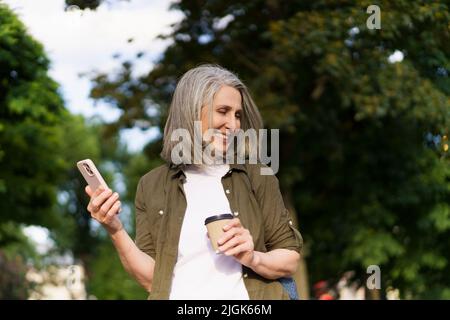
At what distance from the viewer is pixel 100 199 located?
9.19 ft

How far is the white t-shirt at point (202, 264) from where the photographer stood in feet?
9.43

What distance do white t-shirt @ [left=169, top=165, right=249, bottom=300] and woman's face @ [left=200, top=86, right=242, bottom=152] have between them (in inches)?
7.0

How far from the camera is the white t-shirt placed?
287 centimetres

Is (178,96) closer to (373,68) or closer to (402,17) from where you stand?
(402,17)

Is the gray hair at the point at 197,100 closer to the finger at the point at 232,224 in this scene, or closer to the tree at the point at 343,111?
the finger at the point at 232,224

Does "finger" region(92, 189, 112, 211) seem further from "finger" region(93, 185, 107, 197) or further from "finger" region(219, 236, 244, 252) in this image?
"finger" region(219, 236, 244, 252)

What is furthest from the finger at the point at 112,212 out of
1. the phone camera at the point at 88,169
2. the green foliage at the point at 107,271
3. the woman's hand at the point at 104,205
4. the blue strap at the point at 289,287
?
the green foliage at the point at 107,271

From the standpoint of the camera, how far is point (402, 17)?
8352 mm

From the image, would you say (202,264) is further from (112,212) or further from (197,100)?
(197,100)

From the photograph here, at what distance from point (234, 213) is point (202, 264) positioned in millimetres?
193

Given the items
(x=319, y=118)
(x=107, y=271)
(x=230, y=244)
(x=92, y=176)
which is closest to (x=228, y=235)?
(x=230, y=244)

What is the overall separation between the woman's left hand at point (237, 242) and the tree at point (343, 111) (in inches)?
230

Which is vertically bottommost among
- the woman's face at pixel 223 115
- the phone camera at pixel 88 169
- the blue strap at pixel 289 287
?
the blue strap at pixel 289 287

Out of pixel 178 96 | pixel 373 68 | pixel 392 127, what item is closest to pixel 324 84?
pixel 392 127
